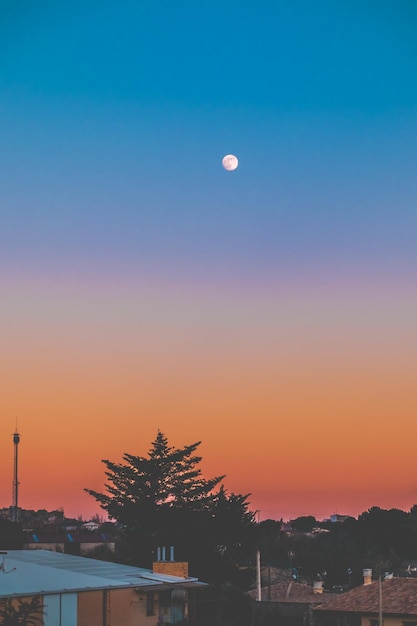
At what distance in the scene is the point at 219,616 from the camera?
31625 mm

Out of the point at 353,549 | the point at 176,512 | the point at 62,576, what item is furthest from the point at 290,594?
the point at 62,576

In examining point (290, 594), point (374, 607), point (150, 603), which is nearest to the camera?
point (150, 603)

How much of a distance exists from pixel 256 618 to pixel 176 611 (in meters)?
11.7

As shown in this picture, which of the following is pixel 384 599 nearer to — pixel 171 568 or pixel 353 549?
pixel 171 568

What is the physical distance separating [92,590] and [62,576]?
869mm

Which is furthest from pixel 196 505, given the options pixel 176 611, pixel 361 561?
pixel 361 561

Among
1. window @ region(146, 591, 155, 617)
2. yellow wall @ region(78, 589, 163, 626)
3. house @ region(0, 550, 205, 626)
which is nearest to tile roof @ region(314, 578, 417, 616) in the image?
house @ region(0, 550, 205, 626)

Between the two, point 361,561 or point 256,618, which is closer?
point 256,618

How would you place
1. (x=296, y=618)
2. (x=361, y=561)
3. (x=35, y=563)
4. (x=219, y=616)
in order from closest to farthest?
(x=35, y=563)
(x=219, y=616)
(x=296, y=618)
(x=361, y=561)

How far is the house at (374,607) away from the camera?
37688 mm

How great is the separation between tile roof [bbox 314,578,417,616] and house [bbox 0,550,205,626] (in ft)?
45.5

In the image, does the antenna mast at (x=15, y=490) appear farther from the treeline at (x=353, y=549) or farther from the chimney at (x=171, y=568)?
the chimney at (x=171, y=568)

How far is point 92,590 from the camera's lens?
2397 cm

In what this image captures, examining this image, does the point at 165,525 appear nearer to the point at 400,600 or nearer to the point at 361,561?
the point at 400,600
